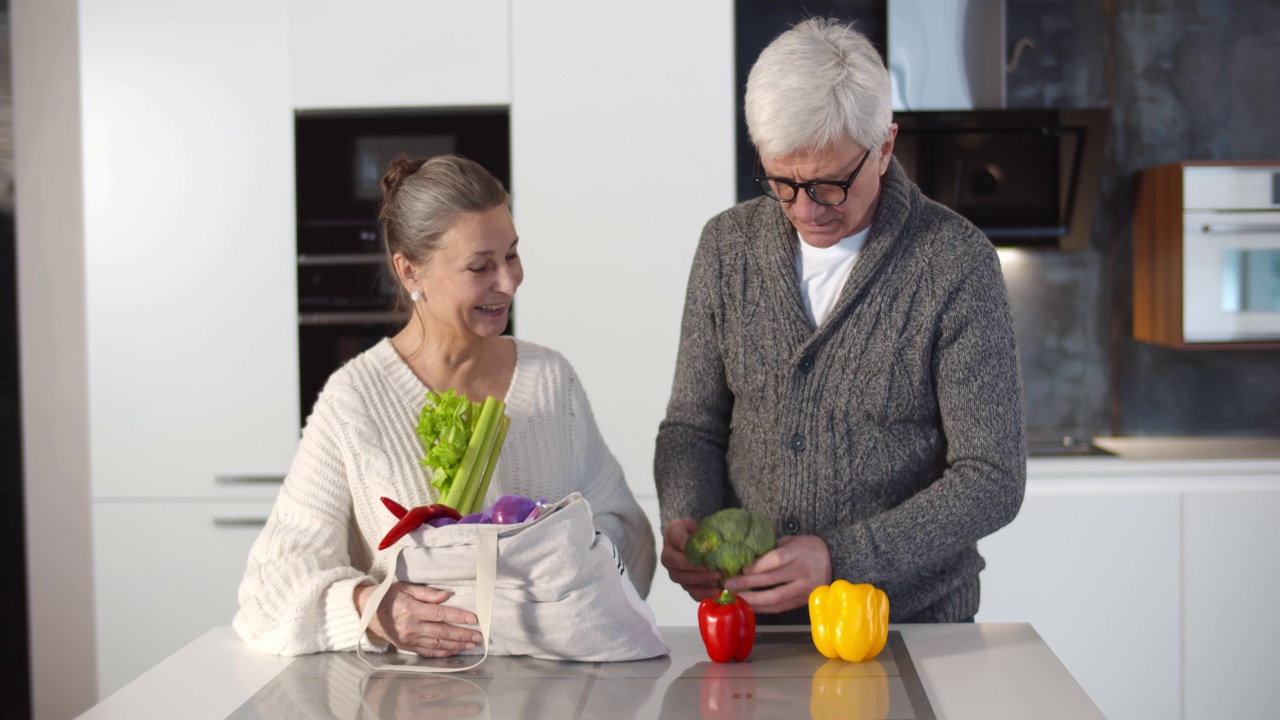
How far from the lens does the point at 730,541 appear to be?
1.45 m

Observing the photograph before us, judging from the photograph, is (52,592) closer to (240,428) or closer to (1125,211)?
(240,428)

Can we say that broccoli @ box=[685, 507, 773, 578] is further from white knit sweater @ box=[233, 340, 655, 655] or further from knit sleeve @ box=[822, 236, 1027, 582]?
white knit sweater @ box=[233, 340, 655, 655]

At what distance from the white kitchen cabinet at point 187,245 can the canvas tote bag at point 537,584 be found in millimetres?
1688

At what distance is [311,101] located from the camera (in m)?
2.89

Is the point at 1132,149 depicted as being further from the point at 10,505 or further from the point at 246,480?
the point at 10,505

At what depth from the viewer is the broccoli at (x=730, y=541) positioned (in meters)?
1.45

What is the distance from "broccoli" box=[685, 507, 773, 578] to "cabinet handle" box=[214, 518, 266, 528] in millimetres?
1766

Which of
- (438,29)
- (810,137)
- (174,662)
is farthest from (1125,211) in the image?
(174,662)

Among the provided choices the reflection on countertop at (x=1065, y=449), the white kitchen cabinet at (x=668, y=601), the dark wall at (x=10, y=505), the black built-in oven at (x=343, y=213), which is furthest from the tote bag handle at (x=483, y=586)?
the dark wall at (x=10, y=505)

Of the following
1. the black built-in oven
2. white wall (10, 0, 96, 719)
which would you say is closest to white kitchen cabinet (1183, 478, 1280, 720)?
the black built-in oven

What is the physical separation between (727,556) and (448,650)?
0.35 m

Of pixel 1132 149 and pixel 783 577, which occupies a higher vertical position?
pixel 1132 149

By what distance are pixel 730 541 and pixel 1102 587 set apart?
1.71 m

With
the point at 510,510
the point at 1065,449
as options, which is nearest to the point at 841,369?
the point at 510,510
